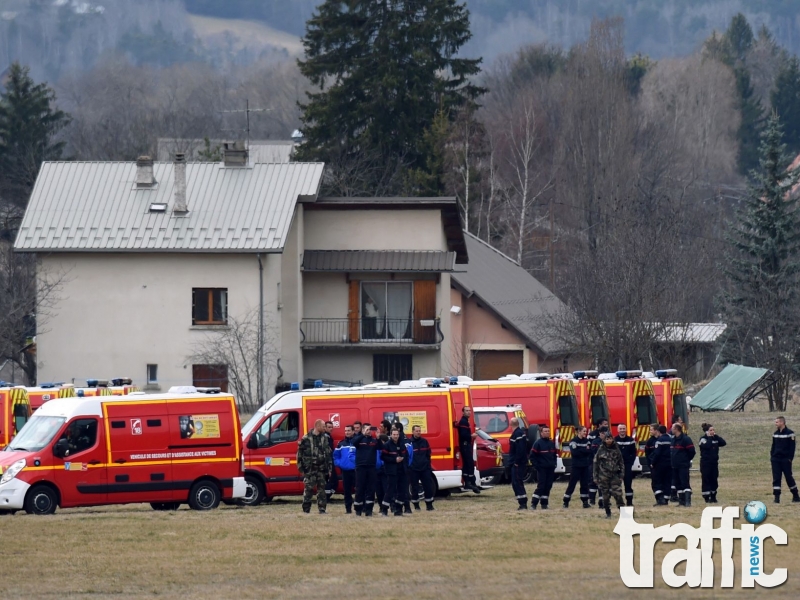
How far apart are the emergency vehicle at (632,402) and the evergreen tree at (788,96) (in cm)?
9850

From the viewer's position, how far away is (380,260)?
50062 mm

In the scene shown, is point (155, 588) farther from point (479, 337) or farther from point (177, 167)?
point (479, 337)

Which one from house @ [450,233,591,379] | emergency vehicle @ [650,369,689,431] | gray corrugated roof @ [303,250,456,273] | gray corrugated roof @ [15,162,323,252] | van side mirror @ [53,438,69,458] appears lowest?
van side mirror @ [53,438,69,458]

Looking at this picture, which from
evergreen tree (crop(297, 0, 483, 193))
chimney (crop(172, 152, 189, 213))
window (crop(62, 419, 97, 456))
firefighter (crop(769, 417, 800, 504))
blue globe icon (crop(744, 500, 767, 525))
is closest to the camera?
blue globe icon (crop(744, 500, 767, 525))

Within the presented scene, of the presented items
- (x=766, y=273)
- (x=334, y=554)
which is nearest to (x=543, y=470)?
(x=334, y=554)

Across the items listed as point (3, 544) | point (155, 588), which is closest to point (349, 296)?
point (3, 544)

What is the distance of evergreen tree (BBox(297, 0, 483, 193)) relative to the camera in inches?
2589

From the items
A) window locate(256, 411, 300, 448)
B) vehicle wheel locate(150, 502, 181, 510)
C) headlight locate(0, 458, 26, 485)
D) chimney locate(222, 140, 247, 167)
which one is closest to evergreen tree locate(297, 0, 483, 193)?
chimney locate(222, 140, 247, 167)

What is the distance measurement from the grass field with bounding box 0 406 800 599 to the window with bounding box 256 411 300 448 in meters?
1.98

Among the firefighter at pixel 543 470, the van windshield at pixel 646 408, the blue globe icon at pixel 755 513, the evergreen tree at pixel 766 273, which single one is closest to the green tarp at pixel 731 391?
the evergreen tree at pixel 766 273

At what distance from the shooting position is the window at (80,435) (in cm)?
2334

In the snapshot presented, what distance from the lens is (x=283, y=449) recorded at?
83.5 feet

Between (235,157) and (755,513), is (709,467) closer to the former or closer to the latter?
(755,513)

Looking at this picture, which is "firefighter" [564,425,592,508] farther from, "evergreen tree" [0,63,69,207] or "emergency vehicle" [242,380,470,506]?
"evergreen tree" [0,63,69,207]
